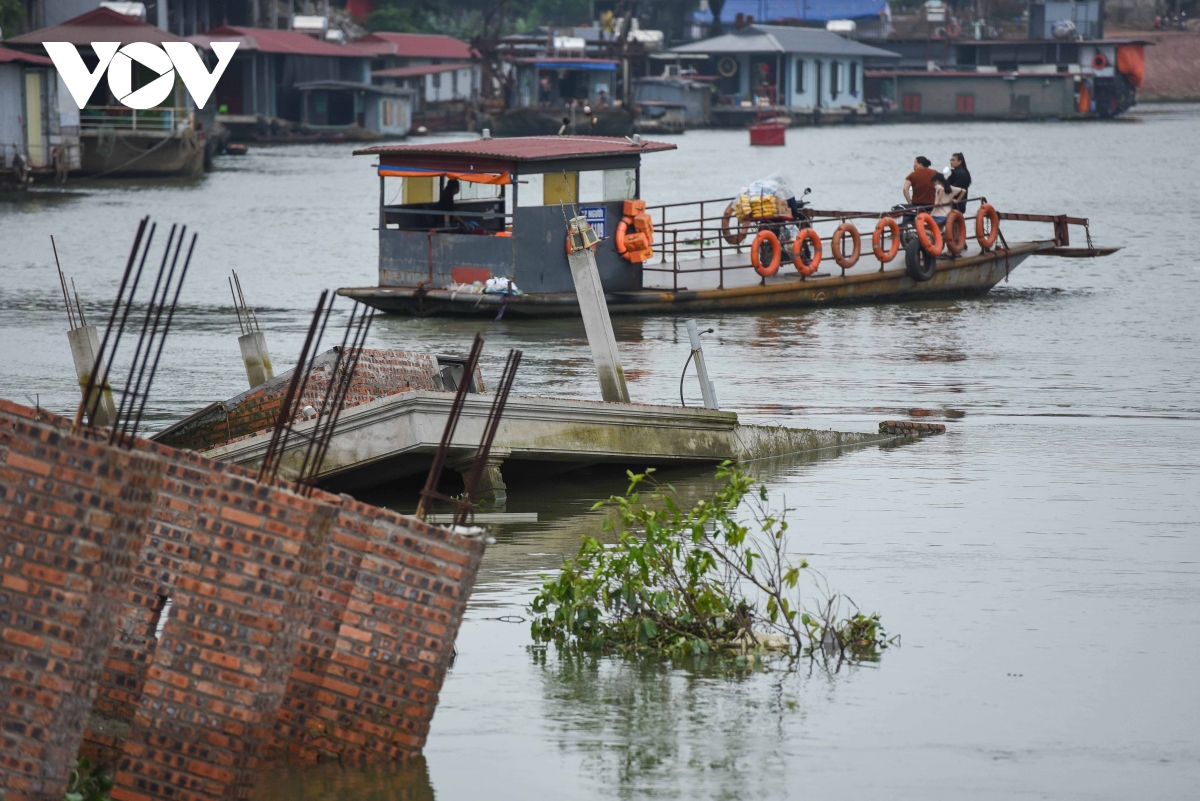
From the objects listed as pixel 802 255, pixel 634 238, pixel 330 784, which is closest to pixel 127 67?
pixel 802 255

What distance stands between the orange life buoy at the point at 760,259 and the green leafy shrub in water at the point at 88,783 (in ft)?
56.2

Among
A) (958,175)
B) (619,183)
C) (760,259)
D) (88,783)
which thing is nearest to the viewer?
(88,783)

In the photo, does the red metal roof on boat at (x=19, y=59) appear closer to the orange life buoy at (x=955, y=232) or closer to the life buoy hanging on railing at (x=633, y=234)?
the life buoy hanging on railing at (x=633, y=234)

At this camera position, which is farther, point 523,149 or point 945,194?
point 945,194

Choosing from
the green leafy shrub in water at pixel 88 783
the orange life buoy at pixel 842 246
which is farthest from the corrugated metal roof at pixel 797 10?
the green leafy shrub in water at pixel 88 783

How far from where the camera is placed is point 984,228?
26.0 meters

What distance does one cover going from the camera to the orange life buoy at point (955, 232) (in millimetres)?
25281

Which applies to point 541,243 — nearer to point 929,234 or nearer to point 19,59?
point 929,234

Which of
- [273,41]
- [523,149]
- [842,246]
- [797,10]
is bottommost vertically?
[842,246]

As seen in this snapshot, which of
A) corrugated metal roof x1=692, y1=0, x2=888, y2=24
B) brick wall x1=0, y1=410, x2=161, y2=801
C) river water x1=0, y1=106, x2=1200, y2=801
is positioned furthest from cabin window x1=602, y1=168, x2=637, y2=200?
corrugated metal roof x1=692, y1=0, x2=888, y2=24

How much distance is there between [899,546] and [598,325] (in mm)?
2902

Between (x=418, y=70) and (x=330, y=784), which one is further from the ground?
(x=418, y=70)

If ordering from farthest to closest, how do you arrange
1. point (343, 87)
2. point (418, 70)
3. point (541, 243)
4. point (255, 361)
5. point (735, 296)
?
Answer: point (418, 70)
point (343, 87)
point (735, 296)
point (541, 243)
point (255, 361)

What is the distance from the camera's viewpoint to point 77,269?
3055 cm
